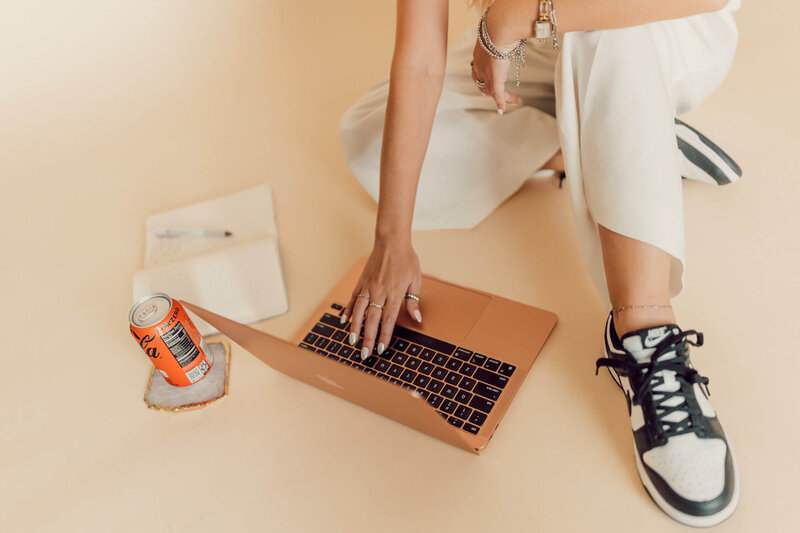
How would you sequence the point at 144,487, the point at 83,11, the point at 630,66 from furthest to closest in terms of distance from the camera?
the point at 83,11, the point at 144,487, the point at 630,66

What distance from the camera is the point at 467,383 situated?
3.53ft

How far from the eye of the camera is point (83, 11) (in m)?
2.25

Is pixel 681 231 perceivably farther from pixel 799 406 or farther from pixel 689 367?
pixel 799 406

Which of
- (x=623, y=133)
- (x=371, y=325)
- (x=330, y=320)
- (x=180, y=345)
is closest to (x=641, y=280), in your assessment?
(x=623, y=133)

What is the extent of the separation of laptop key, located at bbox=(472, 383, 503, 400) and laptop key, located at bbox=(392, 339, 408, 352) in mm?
147

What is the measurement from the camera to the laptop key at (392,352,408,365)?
112cm

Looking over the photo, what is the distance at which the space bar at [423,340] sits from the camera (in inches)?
44.4

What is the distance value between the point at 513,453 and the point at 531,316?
264 millimetres

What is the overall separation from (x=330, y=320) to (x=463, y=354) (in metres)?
0.27

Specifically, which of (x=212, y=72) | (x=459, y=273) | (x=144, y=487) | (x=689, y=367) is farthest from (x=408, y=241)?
(x=212, y=72)

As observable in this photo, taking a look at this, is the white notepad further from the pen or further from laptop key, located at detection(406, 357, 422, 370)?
laptop key, located at detection(406, 357, 422, 370)

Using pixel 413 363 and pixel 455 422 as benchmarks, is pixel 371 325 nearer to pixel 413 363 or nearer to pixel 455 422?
pixel 413 363

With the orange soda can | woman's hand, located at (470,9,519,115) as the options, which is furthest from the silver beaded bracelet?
the orange soda can

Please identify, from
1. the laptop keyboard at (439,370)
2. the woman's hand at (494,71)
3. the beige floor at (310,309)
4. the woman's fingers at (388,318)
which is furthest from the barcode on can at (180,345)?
the woman's hand at (494,71)
